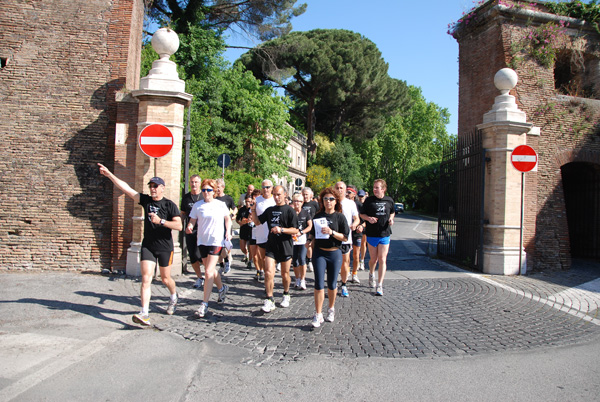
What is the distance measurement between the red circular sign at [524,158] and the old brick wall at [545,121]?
139 centimetres

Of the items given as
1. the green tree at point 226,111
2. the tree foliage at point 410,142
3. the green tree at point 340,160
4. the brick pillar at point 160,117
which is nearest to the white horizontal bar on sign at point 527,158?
the brick pillar at point 160,117

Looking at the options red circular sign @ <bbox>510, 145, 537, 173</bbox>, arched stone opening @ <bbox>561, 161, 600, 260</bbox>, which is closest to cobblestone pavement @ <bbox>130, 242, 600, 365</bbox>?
red circular sign @ <bbox>510, 145, 537, 173</bbox>

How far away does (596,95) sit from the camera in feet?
40.0

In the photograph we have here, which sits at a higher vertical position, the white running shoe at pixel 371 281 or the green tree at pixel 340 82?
the green tree at pixel 340 82

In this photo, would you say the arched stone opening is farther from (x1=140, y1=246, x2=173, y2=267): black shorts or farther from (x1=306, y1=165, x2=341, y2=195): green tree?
(x1=306, y1=165, x2=341, y2=195): green tree

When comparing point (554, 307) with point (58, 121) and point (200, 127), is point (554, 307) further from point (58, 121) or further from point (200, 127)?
point (200, 127)

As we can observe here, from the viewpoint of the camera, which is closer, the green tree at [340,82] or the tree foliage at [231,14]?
the tree foliage at [231,14]

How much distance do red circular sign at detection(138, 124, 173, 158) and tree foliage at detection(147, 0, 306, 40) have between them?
16969 mm

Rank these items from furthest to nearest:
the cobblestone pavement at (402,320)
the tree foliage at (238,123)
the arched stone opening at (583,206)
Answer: the tree foliage at (238,123) < the arched stone opening at (583,206) < the cobblestone pavement at (402,320)

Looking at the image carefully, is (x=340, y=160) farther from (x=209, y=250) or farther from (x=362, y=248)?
(x=209, y=250)

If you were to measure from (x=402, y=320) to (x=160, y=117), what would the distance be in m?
5.96

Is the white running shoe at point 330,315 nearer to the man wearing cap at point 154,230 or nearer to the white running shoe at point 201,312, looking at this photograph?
the white running shoe at point 201,312

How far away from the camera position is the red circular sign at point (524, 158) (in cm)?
923

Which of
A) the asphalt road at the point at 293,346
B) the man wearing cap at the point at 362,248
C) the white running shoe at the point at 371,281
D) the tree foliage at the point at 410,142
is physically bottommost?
the asphalt road at the point at 293,346
